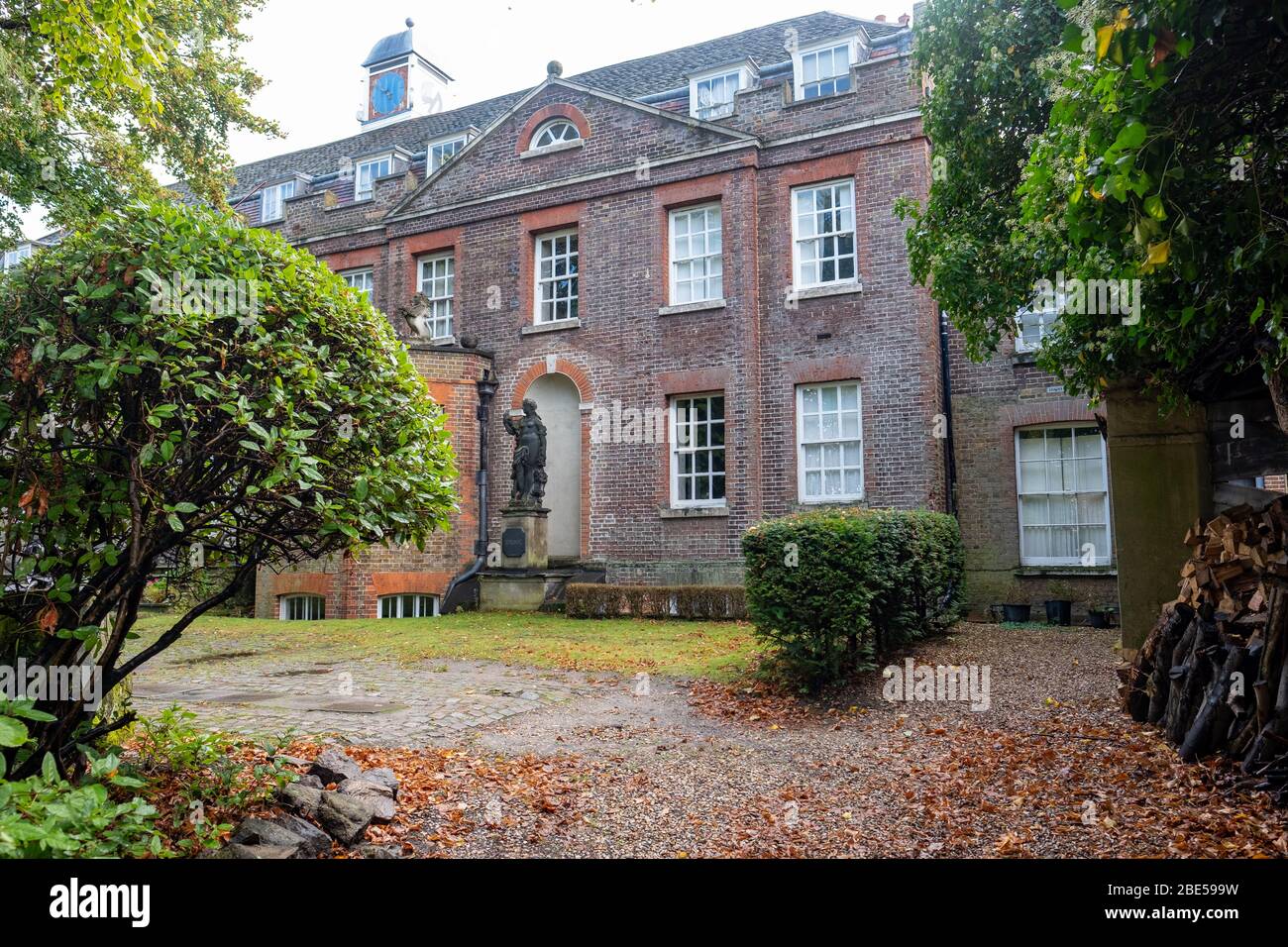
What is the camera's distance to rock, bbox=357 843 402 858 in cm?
393

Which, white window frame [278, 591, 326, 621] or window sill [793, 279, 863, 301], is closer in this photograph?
window sill [793, 279, 863, 301]

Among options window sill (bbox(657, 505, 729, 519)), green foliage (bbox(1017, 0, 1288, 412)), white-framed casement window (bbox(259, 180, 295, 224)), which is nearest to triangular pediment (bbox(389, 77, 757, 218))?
white-framed casement window (bbox(259, 180, 295, 224))

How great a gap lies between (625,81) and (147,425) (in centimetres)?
1960

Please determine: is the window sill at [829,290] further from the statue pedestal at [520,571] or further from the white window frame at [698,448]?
the statue pedestal at [520,571]

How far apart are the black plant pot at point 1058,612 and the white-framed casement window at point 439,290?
44.5 feet

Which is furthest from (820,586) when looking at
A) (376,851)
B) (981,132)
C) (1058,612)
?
(1058,612)

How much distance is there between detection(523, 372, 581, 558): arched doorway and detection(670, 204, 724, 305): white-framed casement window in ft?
10.2

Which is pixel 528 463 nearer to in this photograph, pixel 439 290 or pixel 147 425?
pixel 439 290

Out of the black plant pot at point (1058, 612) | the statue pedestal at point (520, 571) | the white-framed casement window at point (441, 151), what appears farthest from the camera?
the white-framed casement window at point (441, 151)

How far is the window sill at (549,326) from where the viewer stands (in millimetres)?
18062

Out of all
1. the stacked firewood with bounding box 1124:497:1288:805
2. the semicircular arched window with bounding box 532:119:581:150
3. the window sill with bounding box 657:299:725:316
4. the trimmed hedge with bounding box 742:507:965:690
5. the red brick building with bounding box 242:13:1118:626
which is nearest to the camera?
the stacked firewood with bounding box 1124:497:1288:805

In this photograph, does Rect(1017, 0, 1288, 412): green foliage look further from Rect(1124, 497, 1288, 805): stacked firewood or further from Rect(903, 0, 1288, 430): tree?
Rect(1124, 497, 1288, 805): stacked firewood

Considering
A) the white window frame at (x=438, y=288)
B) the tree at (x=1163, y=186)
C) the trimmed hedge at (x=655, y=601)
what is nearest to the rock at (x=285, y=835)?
the tree at (x=1163, y=186)
